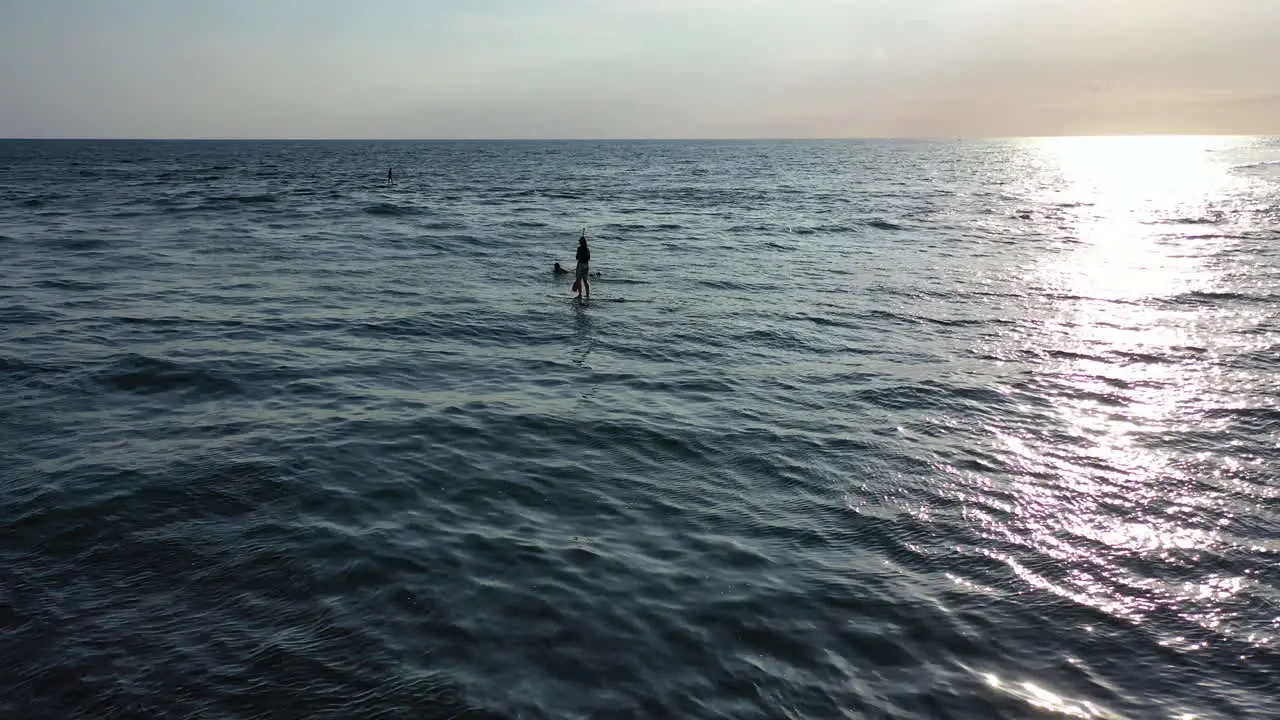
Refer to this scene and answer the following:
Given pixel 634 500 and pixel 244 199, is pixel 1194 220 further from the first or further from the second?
pixel 244 199

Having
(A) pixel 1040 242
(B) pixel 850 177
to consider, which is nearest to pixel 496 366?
(A) pixel 1040 242

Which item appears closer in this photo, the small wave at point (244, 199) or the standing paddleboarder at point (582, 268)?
the standing paddleboarder at point (582, 268)

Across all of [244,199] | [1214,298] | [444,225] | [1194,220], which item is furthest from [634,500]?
[244,199]

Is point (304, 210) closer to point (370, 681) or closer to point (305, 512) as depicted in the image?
point (305, 512)

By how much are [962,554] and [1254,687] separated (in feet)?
Result: 10.4

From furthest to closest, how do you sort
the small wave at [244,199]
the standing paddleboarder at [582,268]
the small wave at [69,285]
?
the small wave at [244,199] < the small wave at [69,285] < the standing paddleboarder at [582,268]

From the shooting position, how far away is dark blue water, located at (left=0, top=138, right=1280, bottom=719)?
312 inches

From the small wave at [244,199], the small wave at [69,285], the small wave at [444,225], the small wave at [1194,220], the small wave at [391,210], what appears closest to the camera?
the small wave at [69,285]

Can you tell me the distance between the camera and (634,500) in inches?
466

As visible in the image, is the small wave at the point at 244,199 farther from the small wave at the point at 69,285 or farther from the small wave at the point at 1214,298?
the small wave at the point at 1214,298

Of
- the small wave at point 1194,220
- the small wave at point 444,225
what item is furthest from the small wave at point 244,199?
the small wave at point 1194,220

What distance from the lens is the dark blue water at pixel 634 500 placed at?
7.91m

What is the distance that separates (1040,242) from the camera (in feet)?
140

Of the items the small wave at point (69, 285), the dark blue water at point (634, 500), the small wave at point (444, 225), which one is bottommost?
the dark blue water at point (634, 500)
